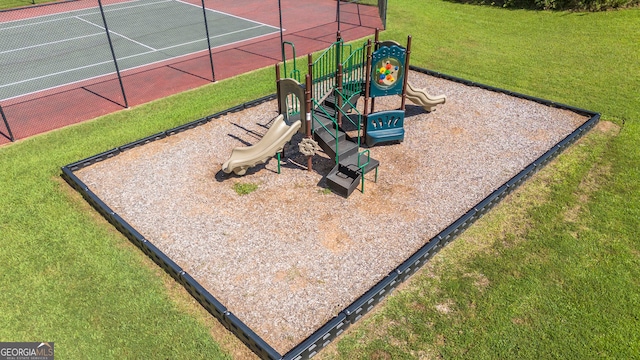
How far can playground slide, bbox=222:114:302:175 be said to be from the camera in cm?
907

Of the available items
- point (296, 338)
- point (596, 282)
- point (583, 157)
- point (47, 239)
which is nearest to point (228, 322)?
point (296, 338)

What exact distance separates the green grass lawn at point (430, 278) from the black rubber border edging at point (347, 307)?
14 cm

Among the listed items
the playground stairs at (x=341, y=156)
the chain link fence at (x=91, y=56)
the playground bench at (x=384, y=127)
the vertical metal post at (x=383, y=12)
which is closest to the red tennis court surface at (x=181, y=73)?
the chain link fence at (x=91, y=56)

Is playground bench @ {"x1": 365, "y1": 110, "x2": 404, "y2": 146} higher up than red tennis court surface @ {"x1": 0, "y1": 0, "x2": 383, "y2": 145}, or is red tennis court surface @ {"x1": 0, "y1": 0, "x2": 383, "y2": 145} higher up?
playground bench @ {"x1": 365, "y1": 110, "x2": 404, "y2": 146}

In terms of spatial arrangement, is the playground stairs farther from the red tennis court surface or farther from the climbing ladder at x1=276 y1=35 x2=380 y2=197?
the red tennis court surface

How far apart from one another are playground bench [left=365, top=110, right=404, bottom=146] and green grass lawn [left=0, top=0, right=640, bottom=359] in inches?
118

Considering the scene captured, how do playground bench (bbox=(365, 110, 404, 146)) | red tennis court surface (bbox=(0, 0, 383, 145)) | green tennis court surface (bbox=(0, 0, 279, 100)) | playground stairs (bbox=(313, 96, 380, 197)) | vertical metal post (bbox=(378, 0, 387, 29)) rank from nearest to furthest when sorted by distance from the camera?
playground stairs (bbox=(313, 96, 380, 197)) < playground bench (bbox=(365, 110, 404, 146)) < red tennis court surface (bbox=(0, 0, 383, 145)) < green tennis court surface (bbox=(0, 0, 279, 100)) < vertical metal post (bbox=(378, 0, 387, 29))

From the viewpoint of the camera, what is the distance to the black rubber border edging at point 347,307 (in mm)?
5750

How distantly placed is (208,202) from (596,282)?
22.9ft

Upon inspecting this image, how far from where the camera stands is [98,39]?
19594 millimetres

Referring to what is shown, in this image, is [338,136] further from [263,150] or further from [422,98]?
[422,98]

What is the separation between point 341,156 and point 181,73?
8762 mm

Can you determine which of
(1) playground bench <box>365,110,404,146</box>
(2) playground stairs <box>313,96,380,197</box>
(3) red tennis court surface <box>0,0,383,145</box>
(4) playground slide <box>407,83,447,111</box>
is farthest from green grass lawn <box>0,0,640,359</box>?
(4) playground slide <box>407,83,447,111</box>

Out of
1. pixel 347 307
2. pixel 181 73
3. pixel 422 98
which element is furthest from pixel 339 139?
pixel 181 73
